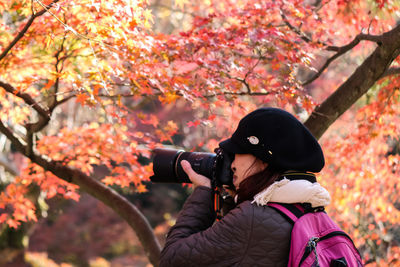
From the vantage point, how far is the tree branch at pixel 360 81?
286 centimetres

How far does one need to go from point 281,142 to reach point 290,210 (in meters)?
0.24

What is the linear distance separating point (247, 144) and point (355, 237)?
411 cm

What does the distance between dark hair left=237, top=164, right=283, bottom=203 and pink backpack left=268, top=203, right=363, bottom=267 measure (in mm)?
90

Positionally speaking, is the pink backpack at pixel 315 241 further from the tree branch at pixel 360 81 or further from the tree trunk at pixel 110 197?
the tree trunk at pixel 110 197

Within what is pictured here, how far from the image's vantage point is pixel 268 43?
3.21 metres

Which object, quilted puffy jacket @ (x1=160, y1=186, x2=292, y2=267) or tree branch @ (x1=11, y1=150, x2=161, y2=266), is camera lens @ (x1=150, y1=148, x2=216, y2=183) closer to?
quilted puffy jacket @ (x1=160, y1=186, x2=292, y2=267)

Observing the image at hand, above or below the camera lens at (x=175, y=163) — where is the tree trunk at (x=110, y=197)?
below

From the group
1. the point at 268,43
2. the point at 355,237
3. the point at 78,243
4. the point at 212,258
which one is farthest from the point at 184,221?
the point at 78,243

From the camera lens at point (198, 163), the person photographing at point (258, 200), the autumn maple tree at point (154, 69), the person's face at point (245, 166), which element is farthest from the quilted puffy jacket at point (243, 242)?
the autumn maple tree at point (154, 69)

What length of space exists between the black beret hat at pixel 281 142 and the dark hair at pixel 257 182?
0.04 m

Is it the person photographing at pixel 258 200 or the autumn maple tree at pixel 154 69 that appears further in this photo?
the autumn maple tree at pixel 154 69

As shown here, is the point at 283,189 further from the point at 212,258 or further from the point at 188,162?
the point at 188,162

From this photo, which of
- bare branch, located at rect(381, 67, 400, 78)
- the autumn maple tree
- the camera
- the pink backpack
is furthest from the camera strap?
bare branch, located at rect(381, 67, 400, 78)

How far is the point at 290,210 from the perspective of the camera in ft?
4.79
